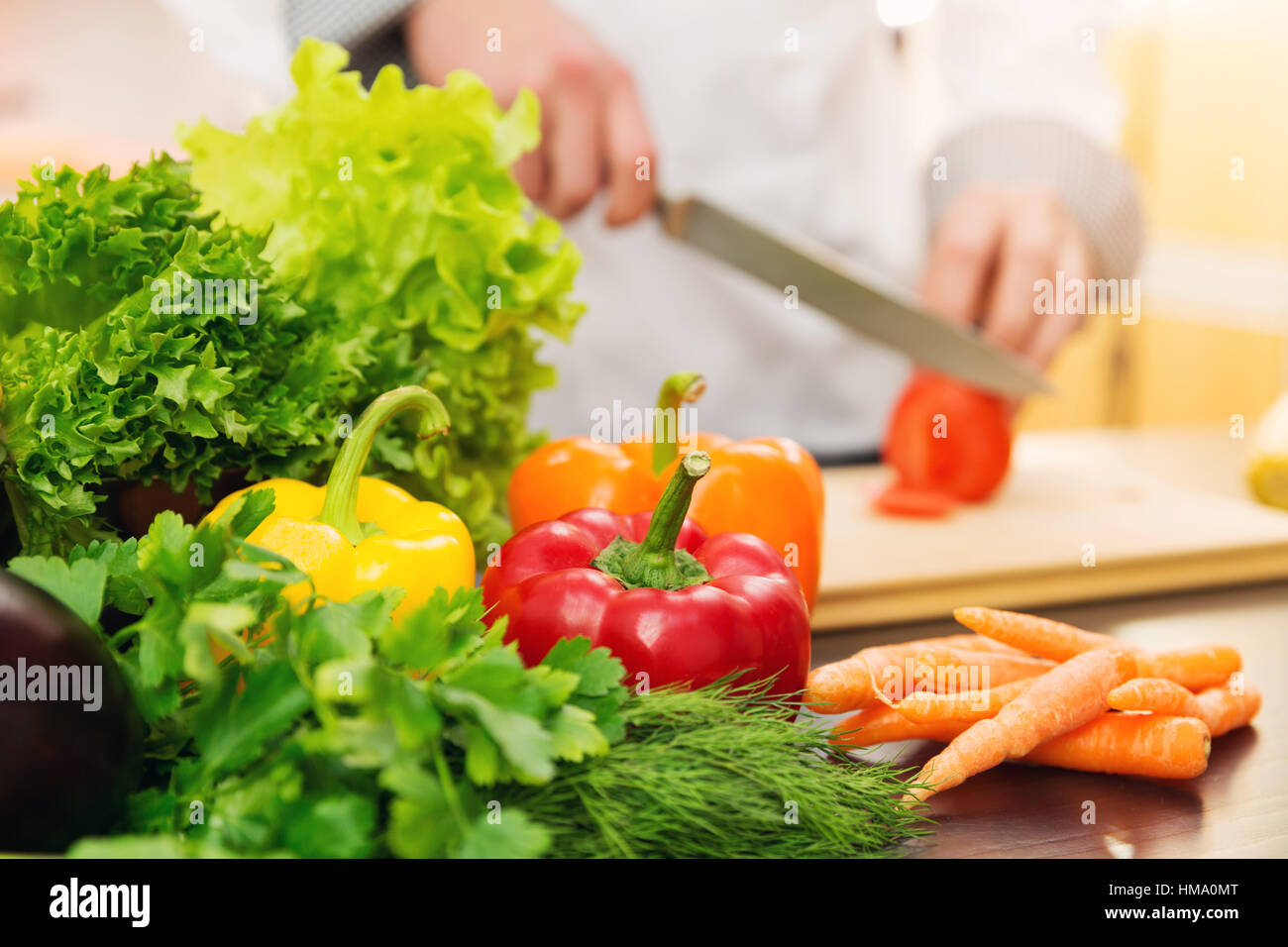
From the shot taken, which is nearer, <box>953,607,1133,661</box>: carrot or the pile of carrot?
the pile of carrot

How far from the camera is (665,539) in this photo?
943 millimetres

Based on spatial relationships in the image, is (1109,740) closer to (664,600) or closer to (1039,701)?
(1039,701)

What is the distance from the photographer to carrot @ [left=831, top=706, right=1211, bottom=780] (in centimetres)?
93

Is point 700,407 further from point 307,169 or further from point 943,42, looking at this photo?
point 307,169

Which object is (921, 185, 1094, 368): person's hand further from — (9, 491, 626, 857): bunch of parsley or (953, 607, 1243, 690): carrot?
(9, 491, 626, 857): bunch of parsley

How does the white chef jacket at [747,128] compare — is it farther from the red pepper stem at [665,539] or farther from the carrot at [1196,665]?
the red pepper stem at [665,539]

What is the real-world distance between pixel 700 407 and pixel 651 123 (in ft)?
1.72

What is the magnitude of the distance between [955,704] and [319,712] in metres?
0.51

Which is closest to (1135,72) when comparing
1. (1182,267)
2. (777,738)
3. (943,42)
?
(1182,267)

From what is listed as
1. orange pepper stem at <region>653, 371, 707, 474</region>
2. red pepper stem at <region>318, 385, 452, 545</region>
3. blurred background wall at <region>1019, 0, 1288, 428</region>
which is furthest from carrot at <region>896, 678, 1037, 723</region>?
blurred background wall at <region>1019, 0, 1288, 428</region>

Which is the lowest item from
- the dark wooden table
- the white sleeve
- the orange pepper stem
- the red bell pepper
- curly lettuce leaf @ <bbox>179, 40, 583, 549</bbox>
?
the dark wooden table

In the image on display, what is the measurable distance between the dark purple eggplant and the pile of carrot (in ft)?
1.58

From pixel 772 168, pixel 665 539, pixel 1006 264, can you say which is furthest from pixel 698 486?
pixel 772 168

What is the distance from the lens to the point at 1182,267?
414cm
